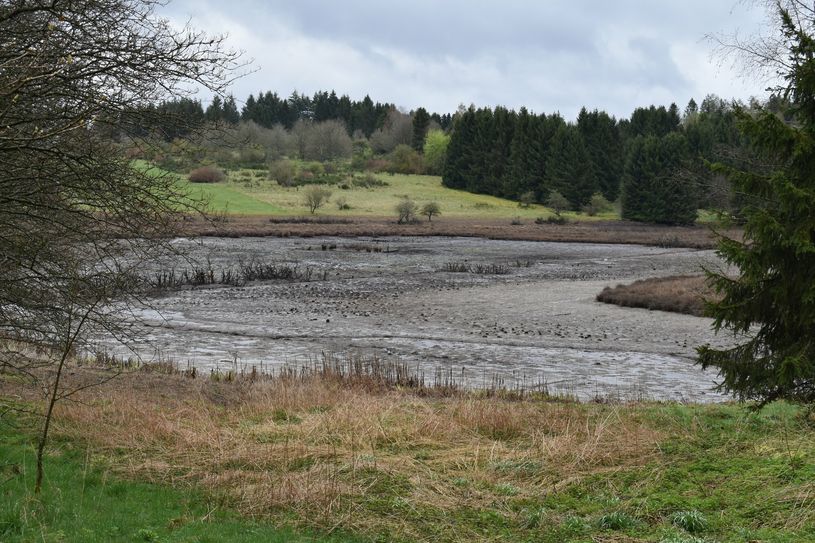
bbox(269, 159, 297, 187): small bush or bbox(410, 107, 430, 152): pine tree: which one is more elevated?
bbox(410, 107, 430, 152): pine tree

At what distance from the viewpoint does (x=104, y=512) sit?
26.0 feet

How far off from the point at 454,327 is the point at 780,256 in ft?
58.2

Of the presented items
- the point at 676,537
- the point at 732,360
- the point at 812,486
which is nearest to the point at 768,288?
the point at 732,360

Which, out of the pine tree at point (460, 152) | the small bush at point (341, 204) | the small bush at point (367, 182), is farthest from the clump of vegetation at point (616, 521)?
the pine tree at point (460, 152)

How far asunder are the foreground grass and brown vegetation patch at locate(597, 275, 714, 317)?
61.6 feet

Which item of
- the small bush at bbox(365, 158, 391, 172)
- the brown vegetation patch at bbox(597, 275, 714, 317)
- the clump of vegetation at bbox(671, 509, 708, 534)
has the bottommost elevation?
the brown vegetation patch at bbox(597, 275, 714, 317)

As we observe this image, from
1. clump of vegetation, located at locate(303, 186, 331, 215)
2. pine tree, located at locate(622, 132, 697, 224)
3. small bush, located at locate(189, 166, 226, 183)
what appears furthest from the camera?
pine tree, located at locate(622, 132, 697, 224)

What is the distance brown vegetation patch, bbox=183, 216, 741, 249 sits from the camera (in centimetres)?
7010

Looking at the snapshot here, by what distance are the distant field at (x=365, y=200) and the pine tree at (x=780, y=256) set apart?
7049cm

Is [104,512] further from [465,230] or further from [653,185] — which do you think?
[653,185]

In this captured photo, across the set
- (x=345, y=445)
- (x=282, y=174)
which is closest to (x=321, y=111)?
(x=282, y=174)

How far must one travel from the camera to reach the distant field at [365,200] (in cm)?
8731

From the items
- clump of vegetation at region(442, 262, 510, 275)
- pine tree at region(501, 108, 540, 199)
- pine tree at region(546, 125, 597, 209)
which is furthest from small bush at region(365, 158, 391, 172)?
clump of vegetation at region(442, 262, 510, 275)

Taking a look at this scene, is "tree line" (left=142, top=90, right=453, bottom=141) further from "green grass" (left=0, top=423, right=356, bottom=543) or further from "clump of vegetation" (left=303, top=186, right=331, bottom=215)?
"green grass" (left=0, top=423, right=356, bottom=543)
